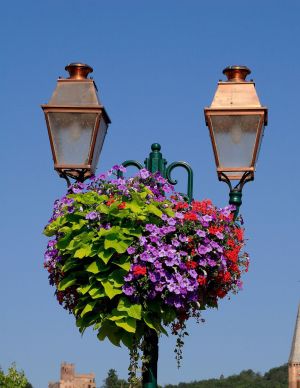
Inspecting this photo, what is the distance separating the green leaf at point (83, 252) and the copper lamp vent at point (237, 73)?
2469mm

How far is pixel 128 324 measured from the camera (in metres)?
9.16

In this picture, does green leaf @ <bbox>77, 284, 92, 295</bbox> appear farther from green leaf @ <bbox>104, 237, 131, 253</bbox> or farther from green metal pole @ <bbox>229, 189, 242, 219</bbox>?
green metal pole @ <bbox>229, 189, 242, 219</bbox>

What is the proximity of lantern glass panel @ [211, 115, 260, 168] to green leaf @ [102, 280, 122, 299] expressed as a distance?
5.91 feet

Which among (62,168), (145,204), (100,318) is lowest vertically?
(100,318)

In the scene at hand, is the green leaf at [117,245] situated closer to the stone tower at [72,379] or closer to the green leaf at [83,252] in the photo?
the green leaf at [83,252]

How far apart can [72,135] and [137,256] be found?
1718 mm

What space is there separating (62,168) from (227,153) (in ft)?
4.88

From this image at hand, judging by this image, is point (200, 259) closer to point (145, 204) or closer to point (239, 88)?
point (145, 204)

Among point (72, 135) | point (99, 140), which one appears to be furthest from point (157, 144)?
point (72, 135)

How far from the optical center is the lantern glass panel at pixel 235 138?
10.4 m

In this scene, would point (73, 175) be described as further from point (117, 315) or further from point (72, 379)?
point (72, 379)

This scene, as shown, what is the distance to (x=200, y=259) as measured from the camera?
31.0 ft

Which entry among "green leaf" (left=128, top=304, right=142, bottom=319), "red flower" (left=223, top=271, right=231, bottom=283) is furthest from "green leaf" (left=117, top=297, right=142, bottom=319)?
"red flower" (left=223, top=271, right=231, bottom=283)

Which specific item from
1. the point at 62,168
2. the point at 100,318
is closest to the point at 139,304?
the point at 100,318
